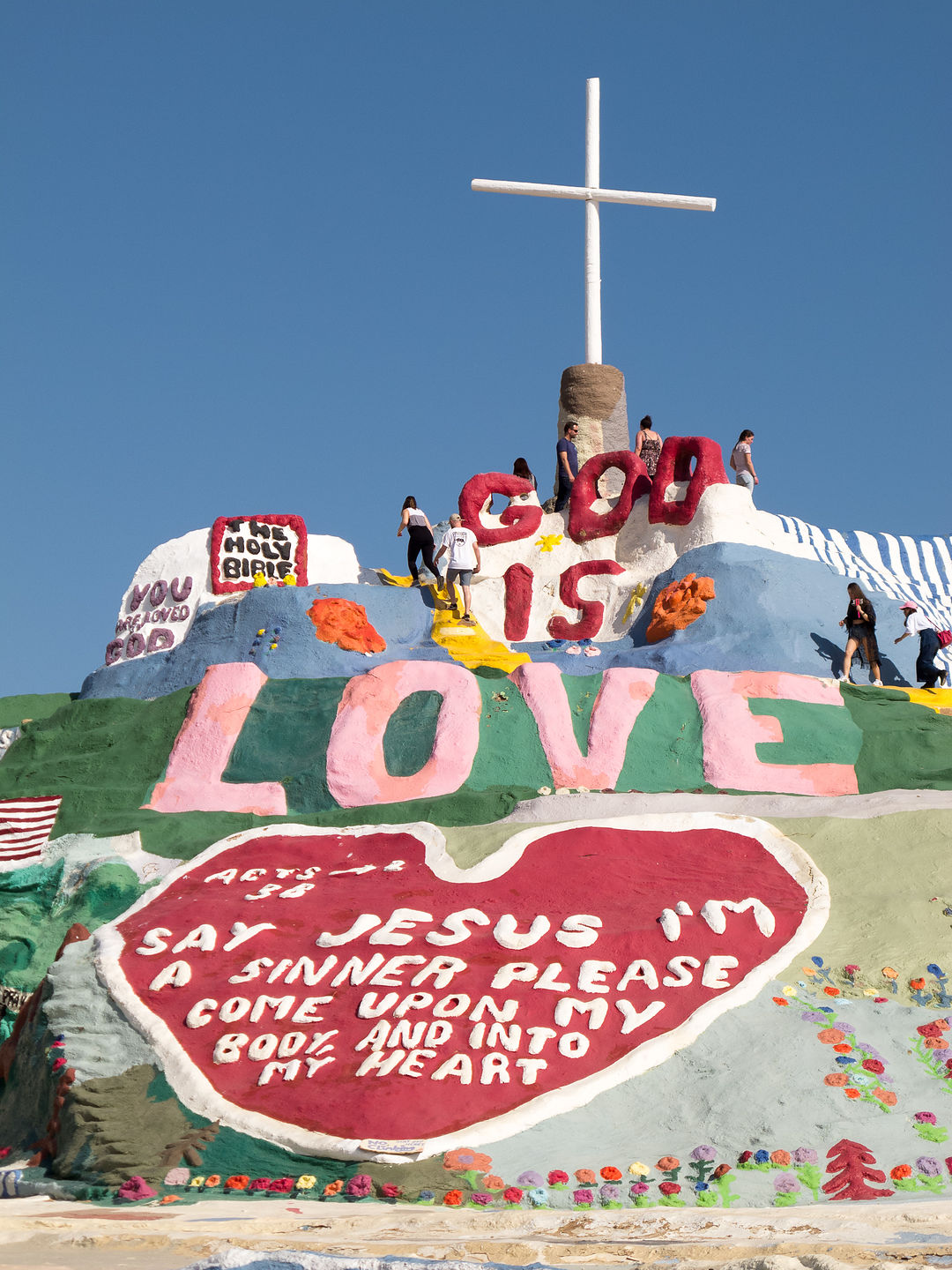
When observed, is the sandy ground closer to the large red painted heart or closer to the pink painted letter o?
the large red painted heart

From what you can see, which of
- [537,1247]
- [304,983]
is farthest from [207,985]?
[537,1247]

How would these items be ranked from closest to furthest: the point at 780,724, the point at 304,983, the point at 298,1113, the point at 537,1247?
the point at 537,1247 → the point at 298,1113 → the point at 304,983 → the point at 780,724

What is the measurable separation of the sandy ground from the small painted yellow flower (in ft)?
38.1

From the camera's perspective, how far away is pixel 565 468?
17.7 metres

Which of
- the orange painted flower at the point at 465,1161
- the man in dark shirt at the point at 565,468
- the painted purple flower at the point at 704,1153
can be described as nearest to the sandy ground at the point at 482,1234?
the orange painted flower at the point at 465,1161

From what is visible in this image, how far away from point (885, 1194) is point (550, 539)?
11.8 m

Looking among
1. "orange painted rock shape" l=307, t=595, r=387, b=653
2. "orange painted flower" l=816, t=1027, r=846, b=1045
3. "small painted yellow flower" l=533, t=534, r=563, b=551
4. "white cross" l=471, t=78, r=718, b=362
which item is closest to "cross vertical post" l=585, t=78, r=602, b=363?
"white cross" l=471, t=78, r=718, b=362

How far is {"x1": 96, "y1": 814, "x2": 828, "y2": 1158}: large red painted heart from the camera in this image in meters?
6.68

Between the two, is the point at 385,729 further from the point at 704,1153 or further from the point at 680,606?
the point at 704,1153

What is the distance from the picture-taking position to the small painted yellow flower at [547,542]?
55.6 ft

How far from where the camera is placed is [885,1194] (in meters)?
5.71

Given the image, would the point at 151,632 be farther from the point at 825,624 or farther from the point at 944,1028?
the point at 944,1028

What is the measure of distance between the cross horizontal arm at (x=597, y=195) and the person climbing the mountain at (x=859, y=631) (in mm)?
7570

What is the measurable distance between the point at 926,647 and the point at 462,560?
4.87 meters
